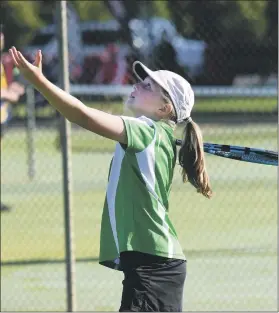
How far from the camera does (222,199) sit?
10.4 m

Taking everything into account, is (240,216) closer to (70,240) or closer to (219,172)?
(219,172)

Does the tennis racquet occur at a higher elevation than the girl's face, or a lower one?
lower

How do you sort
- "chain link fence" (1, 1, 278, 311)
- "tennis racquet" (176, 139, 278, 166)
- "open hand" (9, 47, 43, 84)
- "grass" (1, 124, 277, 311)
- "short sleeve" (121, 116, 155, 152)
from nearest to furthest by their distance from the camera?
"open hand" (9, 47, 43, 84) < "short sleeve" (121, 116, 155, 152) < "tennis racquet" (176, 139, 278, 166) < "grass" (1, 124, 277, 311) < "chain link fence" (1, 1, 278, 311)

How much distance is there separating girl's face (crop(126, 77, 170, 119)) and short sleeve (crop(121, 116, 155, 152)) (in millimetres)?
94

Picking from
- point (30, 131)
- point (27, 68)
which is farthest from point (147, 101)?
point (30, 131)

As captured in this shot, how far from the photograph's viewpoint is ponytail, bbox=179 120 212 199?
13.0ft

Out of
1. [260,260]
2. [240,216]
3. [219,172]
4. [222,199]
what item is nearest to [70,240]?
[260,260]

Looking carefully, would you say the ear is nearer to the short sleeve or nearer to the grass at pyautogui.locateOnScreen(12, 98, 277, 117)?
the short sleeve

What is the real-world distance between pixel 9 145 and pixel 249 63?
25.8 feet

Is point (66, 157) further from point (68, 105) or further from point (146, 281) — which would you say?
point (68, 105)

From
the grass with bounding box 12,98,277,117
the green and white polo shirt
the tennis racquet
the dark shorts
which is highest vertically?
the grass with bounding box 12,98,277,117

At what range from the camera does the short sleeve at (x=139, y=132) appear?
12.0 feet

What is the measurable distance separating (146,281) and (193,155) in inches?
23.1

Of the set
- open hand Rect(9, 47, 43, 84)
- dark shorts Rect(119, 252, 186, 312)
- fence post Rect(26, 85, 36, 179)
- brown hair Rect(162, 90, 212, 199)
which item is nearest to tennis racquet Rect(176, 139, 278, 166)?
brown hair Rect(162, 90, 212, 199)
